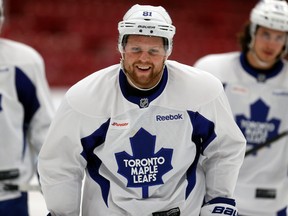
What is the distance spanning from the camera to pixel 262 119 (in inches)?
139

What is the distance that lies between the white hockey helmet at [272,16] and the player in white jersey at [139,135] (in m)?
0.93

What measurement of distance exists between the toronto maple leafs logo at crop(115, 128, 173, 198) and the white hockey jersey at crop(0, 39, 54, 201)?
2.94 feet

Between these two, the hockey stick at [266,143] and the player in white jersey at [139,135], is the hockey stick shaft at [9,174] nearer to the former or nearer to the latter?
the player in white jersey at [139,135]

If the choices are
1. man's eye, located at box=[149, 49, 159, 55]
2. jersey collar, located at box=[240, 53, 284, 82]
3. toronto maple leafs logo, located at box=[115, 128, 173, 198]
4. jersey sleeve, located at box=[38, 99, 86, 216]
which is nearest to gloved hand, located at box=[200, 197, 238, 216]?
toronto maple leafs logo, located at box=[115, 128, 173, 198]

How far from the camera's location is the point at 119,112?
2531 millimetres

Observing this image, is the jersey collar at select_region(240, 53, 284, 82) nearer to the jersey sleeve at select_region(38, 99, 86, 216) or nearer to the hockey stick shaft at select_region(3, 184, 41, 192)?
the hockey stick shaft at select_region(3, 184, 41, 192)

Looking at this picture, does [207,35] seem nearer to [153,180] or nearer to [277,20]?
[277,20]

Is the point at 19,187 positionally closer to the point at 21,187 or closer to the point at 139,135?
the point at 21,187

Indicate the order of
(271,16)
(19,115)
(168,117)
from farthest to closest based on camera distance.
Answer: (271,16) → (19,115) → (168,117)

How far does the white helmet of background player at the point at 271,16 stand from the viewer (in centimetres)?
346

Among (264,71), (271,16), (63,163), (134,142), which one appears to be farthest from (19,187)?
(271,16)

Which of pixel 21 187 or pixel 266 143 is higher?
pixel 266 143

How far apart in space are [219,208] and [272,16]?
1156 mm

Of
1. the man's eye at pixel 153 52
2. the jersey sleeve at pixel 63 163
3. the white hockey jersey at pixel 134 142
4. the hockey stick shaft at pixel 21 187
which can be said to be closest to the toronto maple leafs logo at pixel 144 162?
the white hockey jersey at pixel 134 142
